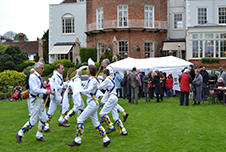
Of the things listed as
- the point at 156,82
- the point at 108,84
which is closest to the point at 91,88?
the point at 108,84

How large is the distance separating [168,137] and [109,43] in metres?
24.1

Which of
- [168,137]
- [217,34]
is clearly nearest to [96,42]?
[217,34]

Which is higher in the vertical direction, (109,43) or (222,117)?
(109,43)

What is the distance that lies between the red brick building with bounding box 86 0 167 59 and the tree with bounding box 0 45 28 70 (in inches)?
428

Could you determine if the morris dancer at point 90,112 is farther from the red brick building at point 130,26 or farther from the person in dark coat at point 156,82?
the red brick building at point 130,26

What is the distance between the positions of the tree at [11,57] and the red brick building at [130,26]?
35.7ft

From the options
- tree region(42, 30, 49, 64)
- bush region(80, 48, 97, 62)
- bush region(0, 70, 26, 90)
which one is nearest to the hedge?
bush region(80, 48, 97, 62)

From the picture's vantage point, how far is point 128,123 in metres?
9.53

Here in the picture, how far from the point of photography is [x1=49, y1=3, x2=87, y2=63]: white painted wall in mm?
34312

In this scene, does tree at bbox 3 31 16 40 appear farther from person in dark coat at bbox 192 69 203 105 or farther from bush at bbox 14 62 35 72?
person in dark coat at bbox 192 69 203 105

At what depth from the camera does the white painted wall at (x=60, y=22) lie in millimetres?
34312

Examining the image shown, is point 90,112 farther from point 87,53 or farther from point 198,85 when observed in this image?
point 87,53

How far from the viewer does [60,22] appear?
34875mm

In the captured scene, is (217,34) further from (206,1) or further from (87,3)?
(87,3)
